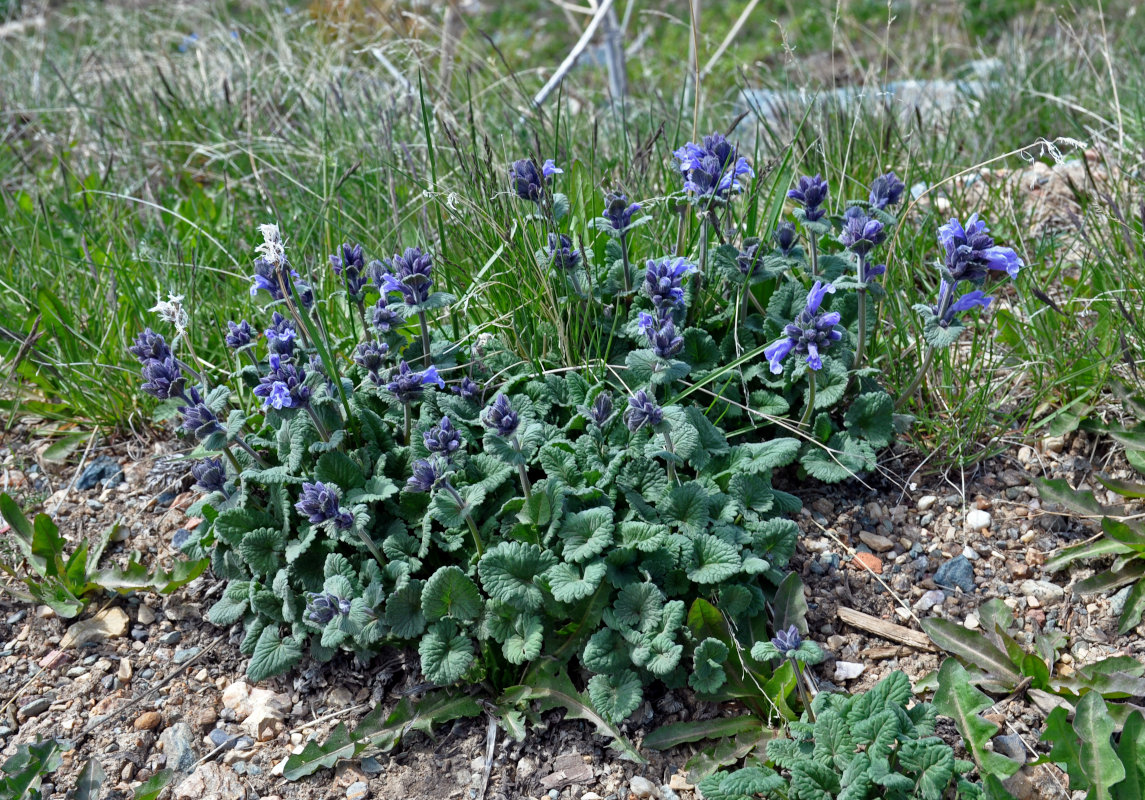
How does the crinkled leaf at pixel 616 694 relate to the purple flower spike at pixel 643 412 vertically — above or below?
below

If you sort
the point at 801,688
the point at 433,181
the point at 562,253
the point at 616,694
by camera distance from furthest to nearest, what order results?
the point at 433,181
the point at 562,253
the point at 616,694
the point at 801,688

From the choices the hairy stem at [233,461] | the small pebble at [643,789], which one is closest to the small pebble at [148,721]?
the hairy stem at [233,461]

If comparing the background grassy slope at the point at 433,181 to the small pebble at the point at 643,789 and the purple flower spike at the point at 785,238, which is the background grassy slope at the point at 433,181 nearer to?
the purple flower spike at the point at 785,238

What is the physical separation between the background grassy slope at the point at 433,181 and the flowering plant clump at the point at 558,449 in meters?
0.17

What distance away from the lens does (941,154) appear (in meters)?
3.66

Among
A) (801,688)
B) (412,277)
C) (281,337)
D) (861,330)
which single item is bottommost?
(801,688)

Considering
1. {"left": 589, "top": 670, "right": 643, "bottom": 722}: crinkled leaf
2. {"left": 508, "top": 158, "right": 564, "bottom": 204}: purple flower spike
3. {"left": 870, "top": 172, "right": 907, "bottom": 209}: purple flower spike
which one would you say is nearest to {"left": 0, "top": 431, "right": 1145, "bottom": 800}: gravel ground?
{"left": 589, "top": 670, "right": 643, "bottom": 722}: crinkled leaf

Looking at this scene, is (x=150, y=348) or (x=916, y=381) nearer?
(x=150, y=348)

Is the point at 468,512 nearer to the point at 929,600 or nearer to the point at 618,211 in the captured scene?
the point at 618,211

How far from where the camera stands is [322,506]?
210cm

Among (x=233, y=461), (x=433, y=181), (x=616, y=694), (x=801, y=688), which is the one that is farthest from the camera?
(x=433, y=181)

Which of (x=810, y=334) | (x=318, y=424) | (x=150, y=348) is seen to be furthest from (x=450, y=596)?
(x=810, y=334)

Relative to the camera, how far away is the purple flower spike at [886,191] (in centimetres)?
245

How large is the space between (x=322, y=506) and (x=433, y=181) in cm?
105
